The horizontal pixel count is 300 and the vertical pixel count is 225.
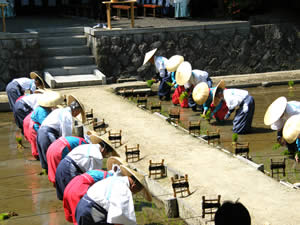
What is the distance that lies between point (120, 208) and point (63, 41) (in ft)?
43.4

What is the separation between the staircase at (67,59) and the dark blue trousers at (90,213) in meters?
10.5

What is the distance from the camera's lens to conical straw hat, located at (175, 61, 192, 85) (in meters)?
13.2

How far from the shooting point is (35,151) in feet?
33.2

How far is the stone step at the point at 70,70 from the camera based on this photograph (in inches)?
666

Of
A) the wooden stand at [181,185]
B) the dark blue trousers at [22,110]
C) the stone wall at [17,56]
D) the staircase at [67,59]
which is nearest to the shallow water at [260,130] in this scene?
the wooden stand at [181,185]

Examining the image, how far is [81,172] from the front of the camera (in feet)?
22.7

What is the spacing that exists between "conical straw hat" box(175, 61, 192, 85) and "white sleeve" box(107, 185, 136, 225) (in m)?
7.90

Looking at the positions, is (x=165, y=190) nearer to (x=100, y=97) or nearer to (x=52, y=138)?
(x=52, y=138)

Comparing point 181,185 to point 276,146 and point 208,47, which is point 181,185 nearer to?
point 276,146

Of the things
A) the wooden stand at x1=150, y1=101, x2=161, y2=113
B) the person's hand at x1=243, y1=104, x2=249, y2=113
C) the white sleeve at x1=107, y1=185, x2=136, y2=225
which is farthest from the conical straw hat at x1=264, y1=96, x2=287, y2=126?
the white sleeve at x1=107, y1=185, x2=136, y2=225

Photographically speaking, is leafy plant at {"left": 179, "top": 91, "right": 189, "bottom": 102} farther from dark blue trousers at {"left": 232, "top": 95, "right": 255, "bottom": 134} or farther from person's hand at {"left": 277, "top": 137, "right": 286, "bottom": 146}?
person's hand at {"left": 277, "top": 137, "right": 286, "bottom": 146}

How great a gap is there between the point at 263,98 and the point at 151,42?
14.6 ft

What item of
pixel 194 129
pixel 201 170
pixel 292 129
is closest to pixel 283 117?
pixel 292 129

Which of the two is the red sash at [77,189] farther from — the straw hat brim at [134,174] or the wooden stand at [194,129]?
the wooden stand at [194,129]
